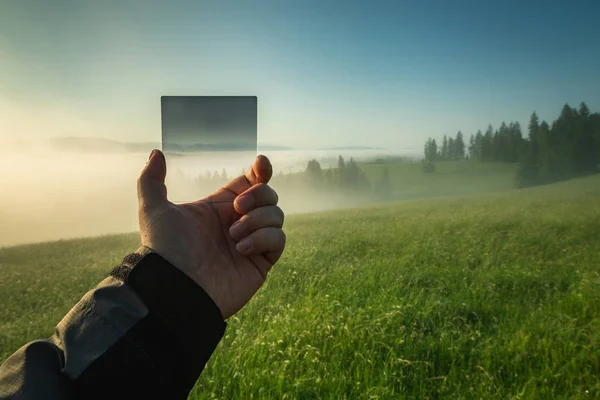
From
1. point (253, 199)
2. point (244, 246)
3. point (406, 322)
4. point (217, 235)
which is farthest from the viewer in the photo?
point (406, 322)

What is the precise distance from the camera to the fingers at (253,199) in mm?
2428

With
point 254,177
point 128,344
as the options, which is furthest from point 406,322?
point 128,344

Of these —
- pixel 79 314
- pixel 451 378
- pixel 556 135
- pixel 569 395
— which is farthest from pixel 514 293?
pixel 556 135

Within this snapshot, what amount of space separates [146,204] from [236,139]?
0.79 metres

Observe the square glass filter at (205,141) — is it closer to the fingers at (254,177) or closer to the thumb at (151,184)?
the fingers at (254,177)

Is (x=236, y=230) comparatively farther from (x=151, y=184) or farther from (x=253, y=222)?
(x=151, y=184)

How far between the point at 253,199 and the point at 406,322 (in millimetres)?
3788

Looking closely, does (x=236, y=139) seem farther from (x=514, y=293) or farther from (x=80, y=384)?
(x=514, y=293)

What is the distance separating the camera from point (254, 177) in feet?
9.17

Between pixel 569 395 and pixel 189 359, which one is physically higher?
pixel 189 359

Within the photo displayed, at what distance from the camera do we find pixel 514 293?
6.88 meters

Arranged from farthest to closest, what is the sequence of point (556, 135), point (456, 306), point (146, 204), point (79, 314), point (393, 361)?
point (556, 135), point (456, 306), point (393, 361), point (146, 204), point (79, 314)

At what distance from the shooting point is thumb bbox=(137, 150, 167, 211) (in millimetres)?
2441

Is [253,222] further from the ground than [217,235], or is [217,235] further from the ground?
[253,222]
